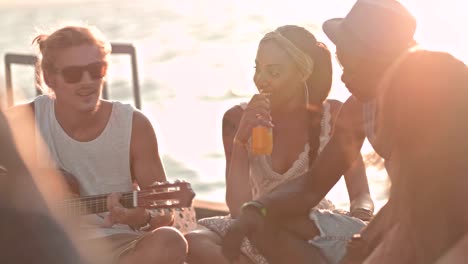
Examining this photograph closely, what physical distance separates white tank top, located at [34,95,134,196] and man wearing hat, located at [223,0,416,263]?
1148 millimetres

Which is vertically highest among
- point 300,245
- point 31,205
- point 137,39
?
point 31,205

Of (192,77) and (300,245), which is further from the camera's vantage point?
(192,77)

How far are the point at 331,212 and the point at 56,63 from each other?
4.71 feet

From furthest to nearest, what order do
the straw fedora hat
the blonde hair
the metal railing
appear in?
1. the metal railing
2. the blonde hair
3. the straw fedora hat

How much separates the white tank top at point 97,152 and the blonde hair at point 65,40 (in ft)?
0.82

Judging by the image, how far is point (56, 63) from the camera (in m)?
6.99

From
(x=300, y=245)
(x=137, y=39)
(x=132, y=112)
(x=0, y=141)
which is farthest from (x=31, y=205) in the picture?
(x=137, y=39)

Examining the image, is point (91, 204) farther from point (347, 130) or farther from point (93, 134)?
point (347, 130)

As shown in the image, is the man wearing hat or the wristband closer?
the man wearing hat

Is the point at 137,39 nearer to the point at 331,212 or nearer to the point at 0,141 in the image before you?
the point at 331,212

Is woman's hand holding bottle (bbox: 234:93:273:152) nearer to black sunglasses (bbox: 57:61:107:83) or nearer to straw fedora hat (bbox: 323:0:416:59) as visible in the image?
black sunglasses (bbox: 57:61:107:83)

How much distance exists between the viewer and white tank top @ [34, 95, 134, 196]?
7039mm

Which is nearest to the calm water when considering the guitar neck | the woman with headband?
the woman with headband

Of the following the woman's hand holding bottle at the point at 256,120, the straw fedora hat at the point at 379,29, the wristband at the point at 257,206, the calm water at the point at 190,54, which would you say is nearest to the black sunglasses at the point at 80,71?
the calm water at the point at 190,54
